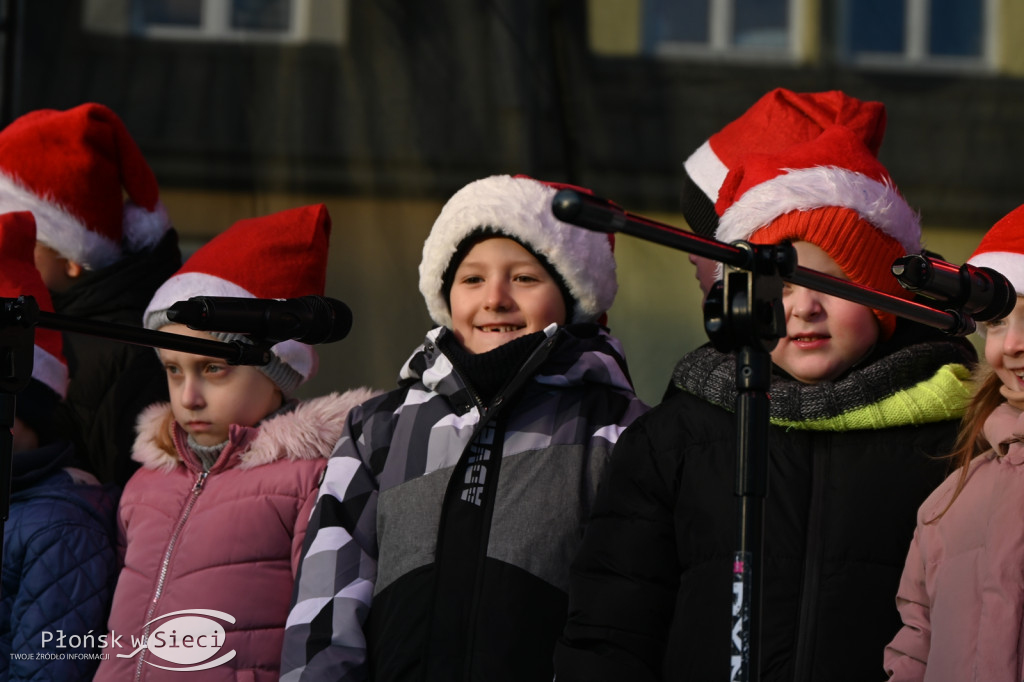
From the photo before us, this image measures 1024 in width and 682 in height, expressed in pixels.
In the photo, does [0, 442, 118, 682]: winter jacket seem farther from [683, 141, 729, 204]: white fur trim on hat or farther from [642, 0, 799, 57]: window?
[642, 0, 799, 57]: window

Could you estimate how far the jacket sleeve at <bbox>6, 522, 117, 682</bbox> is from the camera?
8.38ft

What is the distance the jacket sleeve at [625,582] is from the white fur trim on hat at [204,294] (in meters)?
0.98

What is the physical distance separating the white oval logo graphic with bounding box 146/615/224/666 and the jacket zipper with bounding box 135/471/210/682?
28 millimetres

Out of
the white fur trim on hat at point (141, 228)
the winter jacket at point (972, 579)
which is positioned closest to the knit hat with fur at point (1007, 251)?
the winter jacket at point (972, 579)

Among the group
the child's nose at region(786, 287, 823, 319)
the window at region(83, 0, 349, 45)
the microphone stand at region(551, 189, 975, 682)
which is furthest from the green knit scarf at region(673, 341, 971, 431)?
the window at region(83, 0, 349, 45)

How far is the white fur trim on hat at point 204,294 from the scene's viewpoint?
9.22ft

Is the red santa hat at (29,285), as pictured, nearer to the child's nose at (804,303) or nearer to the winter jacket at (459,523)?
the winter jacket at (459,523)

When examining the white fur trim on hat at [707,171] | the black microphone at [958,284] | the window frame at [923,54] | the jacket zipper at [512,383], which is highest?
the window frame at [923,54]

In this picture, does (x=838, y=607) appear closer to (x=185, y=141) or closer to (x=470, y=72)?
(x=470, y=72)

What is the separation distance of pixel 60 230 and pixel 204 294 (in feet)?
2.18

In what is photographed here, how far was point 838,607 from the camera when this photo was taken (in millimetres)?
1830

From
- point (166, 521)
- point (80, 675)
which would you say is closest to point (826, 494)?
point (166, 521)

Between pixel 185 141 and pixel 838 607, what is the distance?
2692mm

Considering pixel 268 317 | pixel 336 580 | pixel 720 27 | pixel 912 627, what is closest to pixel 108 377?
pixel 336 580
